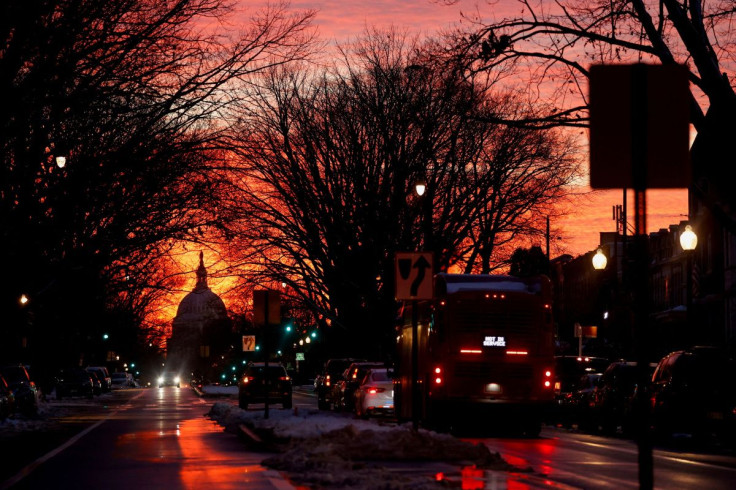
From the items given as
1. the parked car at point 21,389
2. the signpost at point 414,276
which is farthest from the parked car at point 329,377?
the signpost at point 414,276

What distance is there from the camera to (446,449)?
1861 centimetres

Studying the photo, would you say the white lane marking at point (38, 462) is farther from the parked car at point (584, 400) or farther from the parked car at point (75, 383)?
the parked car at point (75, 383)

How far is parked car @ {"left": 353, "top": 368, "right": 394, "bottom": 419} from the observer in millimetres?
34938

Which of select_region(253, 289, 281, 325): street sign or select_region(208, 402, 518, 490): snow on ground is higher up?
select_region(253, 289, 281, 325): street sign

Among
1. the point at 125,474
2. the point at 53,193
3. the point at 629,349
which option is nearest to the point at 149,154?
the point at 53,193

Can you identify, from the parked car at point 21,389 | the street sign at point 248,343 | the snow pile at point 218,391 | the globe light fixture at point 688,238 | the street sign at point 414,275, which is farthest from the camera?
the snow pile at point 218,391

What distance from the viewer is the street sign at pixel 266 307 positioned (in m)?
28.8

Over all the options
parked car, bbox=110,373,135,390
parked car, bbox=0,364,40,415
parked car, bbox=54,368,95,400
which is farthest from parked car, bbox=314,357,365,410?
parked car, bbox=110,373,135,390

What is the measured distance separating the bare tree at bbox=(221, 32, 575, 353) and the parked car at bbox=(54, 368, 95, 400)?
23.6 m

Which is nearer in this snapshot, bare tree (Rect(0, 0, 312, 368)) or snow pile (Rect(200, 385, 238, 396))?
bare tree (Rect(0, 0, 312, 368))

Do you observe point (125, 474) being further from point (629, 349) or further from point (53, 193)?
point (629, 349)

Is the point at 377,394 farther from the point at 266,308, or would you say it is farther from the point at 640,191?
the point at 640,191

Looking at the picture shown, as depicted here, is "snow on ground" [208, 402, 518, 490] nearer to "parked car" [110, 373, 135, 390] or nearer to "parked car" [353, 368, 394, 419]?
"parked car" [353, 368, 394, 419]

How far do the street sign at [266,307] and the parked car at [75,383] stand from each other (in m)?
42.8
